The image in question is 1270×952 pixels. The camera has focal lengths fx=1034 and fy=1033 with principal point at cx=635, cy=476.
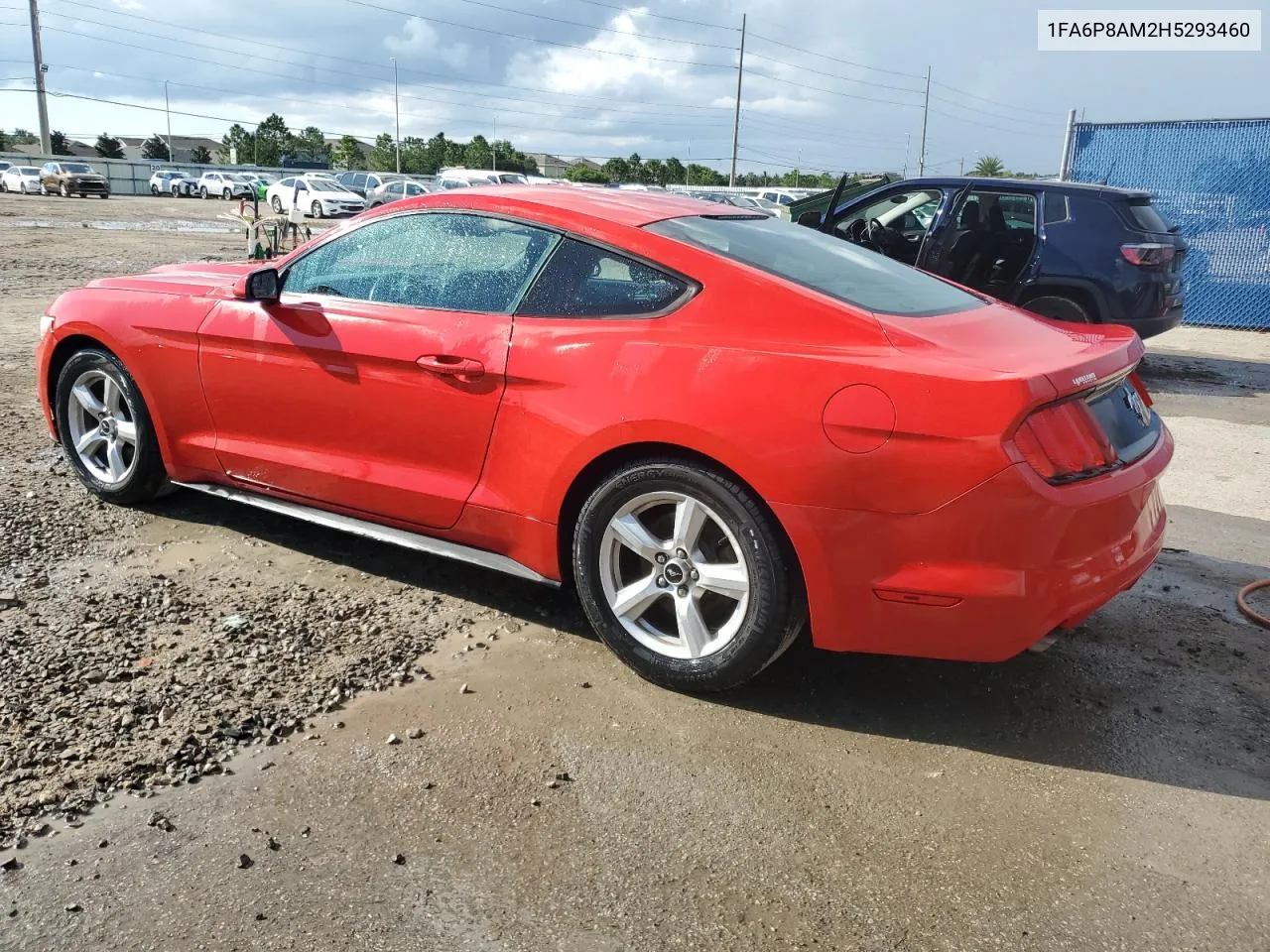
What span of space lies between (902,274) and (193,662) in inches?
112

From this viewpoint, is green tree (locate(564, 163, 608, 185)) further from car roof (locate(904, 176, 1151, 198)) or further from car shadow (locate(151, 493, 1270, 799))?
car shadow (locate(151, 493, 1270, 799))

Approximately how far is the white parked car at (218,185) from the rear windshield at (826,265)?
5591 cm

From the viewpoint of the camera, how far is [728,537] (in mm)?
3094

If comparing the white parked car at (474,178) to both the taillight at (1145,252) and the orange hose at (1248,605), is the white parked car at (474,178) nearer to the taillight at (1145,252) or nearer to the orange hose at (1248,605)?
the taillight at (1145,252)

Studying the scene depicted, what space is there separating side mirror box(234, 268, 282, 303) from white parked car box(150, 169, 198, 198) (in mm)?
59643

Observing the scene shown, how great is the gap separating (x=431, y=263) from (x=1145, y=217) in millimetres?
7276

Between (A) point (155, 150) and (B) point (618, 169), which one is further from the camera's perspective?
(A) point (155, 150)

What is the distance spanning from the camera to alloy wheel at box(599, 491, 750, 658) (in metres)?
3.12

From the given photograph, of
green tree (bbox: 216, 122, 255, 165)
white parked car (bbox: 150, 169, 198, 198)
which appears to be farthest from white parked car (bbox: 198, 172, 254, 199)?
green tree (bbox: 216, 122, 255, 165)

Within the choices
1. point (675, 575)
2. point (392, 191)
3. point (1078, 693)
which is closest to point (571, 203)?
point (675, 575)

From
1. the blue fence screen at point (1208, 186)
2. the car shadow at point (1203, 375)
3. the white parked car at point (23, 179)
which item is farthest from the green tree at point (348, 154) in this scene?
the car shadow at point (1203, 375)

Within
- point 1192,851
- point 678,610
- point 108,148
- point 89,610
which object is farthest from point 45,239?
point 108,148

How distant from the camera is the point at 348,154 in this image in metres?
110

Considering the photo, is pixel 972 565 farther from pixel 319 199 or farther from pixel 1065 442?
pixel 319 199
